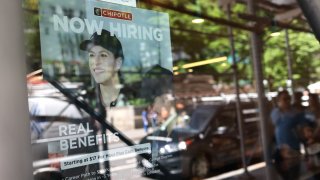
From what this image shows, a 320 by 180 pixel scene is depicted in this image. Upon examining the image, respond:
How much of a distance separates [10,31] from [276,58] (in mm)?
6000

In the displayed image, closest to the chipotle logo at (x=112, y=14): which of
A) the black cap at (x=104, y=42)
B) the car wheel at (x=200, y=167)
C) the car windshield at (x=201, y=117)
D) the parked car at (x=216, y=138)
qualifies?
the black cap at (x=104, y=42)

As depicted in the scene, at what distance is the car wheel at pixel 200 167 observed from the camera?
6.42 m

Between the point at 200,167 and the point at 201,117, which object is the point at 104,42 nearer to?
the point at 200,167

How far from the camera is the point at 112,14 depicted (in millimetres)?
1471

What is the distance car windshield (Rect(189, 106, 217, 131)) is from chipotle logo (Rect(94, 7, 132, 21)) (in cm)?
581

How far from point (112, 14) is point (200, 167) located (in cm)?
550

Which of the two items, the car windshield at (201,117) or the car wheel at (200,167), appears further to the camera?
the car windshield at (201,117)

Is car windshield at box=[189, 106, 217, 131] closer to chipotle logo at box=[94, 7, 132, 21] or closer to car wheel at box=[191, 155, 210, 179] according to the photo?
car wheel at box=[191, 155, 210, 179]

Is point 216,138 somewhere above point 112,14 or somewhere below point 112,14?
below

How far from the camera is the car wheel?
6422 millimetres

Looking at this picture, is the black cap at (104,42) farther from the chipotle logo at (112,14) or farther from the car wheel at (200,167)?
the car wheel at (200,167)


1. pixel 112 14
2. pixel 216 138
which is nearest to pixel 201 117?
pixel 216 138

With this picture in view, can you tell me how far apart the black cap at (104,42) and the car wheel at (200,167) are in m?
4.98

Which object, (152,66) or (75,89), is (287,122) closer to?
(152,66)
